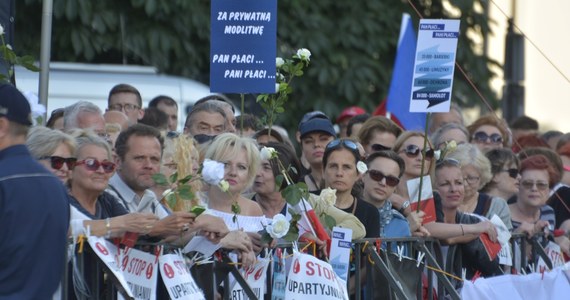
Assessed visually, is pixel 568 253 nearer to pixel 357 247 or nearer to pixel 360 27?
pixel 357 247

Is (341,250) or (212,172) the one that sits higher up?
(212,172)

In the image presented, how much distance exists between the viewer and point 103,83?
15891mm

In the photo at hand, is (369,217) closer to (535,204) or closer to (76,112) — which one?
(535,204)

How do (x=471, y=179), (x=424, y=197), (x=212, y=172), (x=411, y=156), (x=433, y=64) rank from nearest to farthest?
(x=212, y=172)
(x=424, y=197)
(x=433, y=64)
(x=411, y=156)
(x=471, y=179)

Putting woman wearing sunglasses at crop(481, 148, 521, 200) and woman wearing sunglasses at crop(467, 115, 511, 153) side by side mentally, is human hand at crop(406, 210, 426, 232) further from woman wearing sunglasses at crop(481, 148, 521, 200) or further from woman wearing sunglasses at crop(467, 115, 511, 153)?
woman wearing sunglasses at crop(467, 115, 511, 153)

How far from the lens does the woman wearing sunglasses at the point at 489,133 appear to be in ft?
42.9

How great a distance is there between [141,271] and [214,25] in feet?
Answer: 9.08

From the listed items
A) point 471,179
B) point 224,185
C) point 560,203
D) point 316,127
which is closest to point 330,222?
point 224,185

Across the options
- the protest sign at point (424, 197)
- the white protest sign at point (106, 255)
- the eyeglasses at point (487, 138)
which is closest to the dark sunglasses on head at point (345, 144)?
the protest sign at point (424, 197)

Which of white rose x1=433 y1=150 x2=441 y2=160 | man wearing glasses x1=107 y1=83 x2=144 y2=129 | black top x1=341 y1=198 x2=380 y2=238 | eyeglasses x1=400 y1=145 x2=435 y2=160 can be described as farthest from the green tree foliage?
black top x1=341 y1=198 x2=380 y2=238

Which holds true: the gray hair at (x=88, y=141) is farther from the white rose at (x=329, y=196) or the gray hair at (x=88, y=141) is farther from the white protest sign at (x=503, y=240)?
the white protest sign at (x=503, y=240)

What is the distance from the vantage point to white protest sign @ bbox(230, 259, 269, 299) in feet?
27.8

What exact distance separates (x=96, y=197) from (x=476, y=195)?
356cm

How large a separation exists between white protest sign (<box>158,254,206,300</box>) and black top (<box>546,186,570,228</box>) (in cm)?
495
